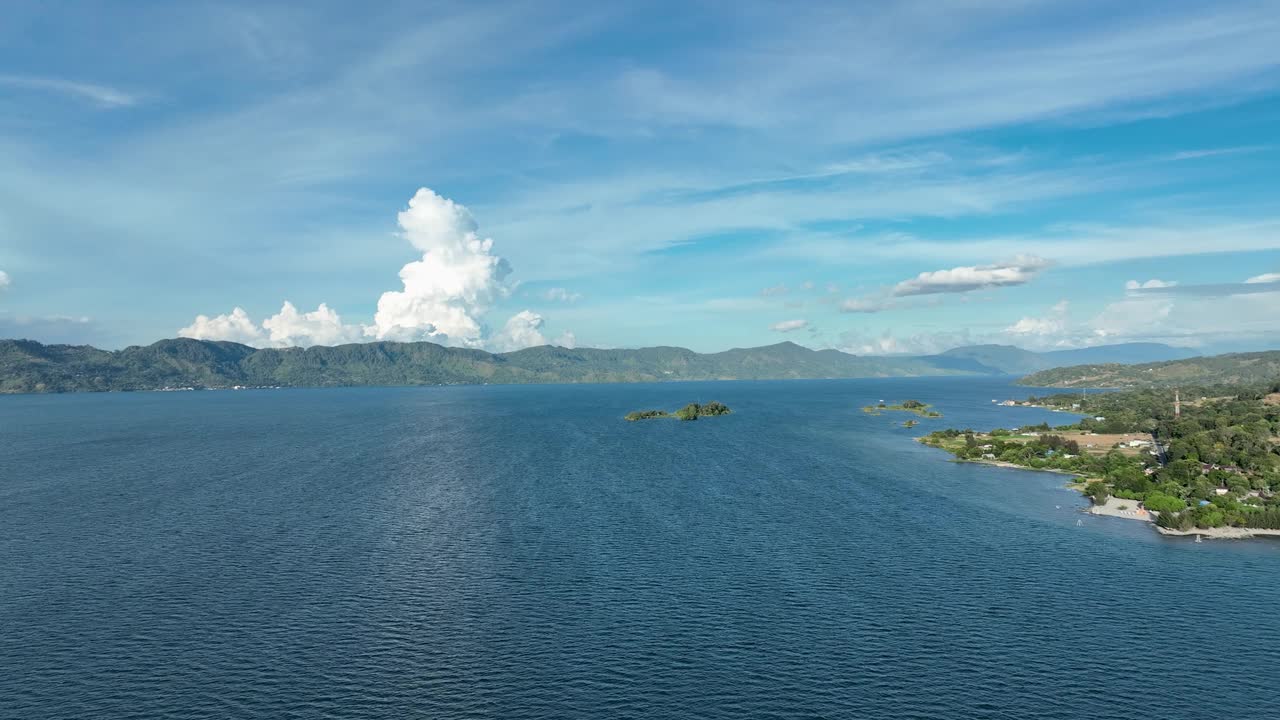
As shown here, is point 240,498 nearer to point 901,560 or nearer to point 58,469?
point 58,469

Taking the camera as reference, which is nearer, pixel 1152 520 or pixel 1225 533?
pixel 1225 533

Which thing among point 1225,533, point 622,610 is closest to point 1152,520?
point 1225,533

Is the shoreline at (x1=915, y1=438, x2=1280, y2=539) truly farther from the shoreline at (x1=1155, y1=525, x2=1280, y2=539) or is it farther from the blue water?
the blue water

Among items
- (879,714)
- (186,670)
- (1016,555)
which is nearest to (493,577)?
(186,670)

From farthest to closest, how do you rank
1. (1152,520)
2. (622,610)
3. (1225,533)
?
(1152,520), (1225,533), (622,610)

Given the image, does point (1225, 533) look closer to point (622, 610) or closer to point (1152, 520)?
point (1152, 520)

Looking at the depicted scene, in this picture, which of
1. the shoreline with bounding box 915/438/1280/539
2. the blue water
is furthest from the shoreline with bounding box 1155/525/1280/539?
the blue water

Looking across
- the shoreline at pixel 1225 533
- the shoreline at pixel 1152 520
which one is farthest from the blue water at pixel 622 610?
the shoreline at pixel 1152 520

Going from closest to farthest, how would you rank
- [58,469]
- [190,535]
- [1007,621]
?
[1007,621] → [190,535] → [58,469]
